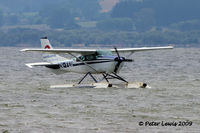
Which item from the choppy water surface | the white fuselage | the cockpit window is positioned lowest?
the choppy water surface

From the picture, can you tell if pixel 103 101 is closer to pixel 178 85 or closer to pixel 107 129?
pixel 107 129

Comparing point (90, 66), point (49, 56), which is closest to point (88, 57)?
point (90, 66)

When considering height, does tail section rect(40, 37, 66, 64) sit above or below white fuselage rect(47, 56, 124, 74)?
above

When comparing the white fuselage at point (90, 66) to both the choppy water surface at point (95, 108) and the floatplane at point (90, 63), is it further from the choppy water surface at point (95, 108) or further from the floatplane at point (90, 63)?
the choppy water surface at point (95, 108)

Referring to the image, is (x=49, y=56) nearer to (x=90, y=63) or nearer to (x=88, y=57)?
(x=88, y=57)

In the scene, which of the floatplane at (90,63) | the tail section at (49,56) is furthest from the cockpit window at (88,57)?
the tail section at (49,56)

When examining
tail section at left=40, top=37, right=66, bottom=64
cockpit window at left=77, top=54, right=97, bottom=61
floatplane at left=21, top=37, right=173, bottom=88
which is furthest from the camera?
tail section at left=40, top=37, right=66, bottom=64

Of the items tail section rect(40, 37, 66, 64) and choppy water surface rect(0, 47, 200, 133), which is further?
tail section rect(40, 37, 66, 64)

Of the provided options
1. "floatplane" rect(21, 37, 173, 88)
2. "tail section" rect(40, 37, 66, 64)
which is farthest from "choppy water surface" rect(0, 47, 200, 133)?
"tail section" rect(40, 37, 66, 64)

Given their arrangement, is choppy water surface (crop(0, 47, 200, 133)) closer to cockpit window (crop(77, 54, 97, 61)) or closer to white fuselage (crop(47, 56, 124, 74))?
white fuselage (crop(47, 56, 124, 74))

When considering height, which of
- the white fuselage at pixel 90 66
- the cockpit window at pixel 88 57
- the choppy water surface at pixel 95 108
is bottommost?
the choppy water surface at pixel 95 108

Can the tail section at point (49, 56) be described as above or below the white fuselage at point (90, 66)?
above

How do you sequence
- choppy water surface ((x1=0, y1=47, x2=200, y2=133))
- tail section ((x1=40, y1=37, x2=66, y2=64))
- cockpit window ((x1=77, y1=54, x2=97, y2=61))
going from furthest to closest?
tail section ((x1=40, y1=37, x2=66, y2=64)) → cockpit window ((x1=77, y1=54, x2=97, y2=61)) → choppy water surface ((x1=0, y1=47, x2=200, y2=133))

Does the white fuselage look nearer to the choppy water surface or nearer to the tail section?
the tail section
